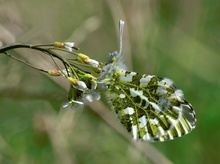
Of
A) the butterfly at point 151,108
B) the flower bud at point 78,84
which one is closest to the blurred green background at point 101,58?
the butterfly at point 151,108

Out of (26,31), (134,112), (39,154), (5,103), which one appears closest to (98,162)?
(39,154)

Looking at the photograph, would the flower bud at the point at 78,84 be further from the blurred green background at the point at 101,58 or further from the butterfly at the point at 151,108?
the blurred green background at the point at 101,58

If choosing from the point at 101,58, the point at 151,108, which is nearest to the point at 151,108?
the point at 151,108

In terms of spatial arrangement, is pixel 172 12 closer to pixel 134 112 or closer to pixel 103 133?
pixel 103 133

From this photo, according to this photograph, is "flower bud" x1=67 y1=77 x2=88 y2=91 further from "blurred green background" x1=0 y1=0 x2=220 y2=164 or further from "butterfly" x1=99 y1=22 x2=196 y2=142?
"blurred green background" x1=0 y1=0 x2=220 y2=164

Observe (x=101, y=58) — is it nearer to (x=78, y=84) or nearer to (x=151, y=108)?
(x=151, y=108)

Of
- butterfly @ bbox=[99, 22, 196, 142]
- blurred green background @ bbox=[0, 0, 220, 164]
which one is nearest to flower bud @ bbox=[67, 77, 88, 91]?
butterfly @ bbox=[99, 22, 196, 142]
